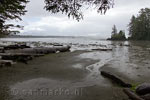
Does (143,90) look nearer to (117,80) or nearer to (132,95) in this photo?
(132,95)

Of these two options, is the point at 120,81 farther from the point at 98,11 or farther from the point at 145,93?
the point at 98,11

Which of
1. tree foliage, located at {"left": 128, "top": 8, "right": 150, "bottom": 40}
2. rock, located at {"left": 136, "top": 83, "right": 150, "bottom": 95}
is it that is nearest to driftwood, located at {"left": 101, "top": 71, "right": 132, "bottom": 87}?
rock, located at {"left": 136, "top": 83, "right": 150, "bottom": 95}

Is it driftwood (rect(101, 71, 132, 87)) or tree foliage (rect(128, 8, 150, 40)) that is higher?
tree foliage (rect(128, 8, 150, 40))

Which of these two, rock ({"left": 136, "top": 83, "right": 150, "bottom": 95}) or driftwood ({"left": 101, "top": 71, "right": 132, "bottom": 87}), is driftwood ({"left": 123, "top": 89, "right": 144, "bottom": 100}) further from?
driftwood ({"left": 101, "top": 71, "right": 132, "bottom": 87})

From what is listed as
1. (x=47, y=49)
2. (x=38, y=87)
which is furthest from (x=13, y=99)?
(x=47, y=49)

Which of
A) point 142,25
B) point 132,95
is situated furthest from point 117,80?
point 142,25

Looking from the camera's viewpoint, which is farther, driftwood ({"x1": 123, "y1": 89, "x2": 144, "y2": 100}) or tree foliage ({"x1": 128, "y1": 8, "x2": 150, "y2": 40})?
tree foliage ({"x1": 128, "y1": 8, "x2": 150, "y2": 40})

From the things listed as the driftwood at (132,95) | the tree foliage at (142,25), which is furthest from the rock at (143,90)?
the tree foliage at (142,25)

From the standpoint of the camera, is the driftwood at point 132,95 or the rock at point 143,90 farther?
the rock at point 143,90

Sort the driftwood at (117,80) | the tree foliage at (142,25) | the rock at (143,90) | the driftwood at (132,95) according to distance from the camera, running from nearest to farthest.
→ the driftwood at (132,95)
the rock at (143,90)
the driftwood at (117,80)
the tree foliage at (142,25)

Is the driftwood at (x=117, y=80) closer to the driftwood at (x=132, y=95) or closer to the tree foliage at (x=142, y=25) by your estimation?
the driftwood at (x=132, y=95)

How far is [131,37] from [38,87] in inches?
3283

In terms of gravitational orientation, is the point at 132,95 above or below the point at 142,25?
below

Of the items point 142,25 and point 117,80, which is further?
point 142,25
